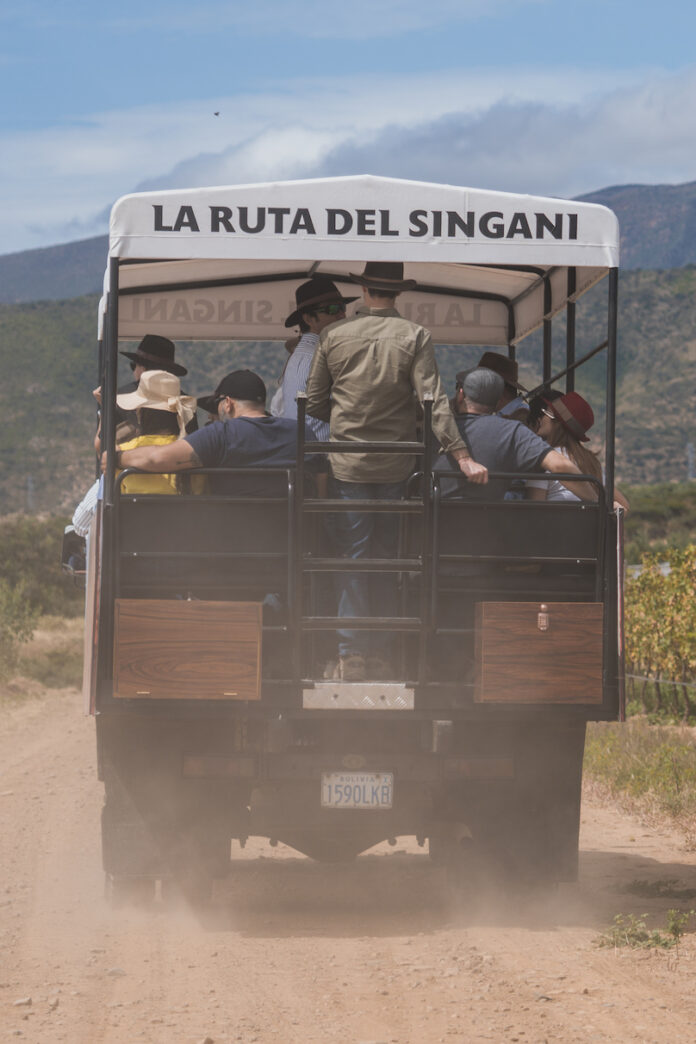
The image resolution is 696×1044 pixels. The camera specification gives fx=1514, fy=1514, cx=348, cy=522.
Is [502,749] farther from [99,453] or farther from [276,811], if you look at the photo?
[99,453]

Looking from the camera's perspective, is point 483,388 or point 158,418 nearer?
point 483,388

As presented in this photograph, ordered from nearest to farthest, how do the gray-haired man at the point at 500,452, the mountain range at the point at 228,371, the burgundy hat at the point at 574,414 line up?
1. the gray-haired man at the point at 500,452
2. the burgundy hat at the point at 574,414
3. the mountain range at the point at 228,371

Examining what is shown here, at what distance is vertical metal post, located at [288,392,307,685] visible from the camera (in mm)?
6375

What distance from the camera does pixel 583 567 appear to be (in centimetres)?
665

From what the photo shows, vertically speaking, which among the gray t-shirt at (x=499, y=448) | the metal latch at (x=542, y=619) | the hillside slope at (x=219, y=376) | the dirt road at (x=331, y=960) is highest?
the hillside slope at (x=219, y=376)

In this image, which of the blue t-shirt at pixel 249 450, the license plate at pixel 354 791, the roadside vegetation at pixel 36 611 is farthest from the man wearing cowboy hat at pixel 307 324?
the roadside vegetation at pixel 36 611

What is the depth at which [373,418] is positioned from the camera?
269 inches

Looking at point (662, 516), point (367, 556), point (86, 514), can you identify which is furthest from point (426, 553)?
point (662, 516)

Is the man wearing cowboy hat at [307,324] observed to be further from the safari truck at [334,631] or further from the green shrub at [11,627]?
the green shrub at [11,627]

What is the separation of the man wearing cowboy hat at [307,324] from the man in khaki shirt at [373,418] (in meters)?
0.59

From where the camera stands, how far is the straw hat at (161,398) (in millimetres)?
7496

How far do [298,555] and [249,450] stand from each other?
59 cm

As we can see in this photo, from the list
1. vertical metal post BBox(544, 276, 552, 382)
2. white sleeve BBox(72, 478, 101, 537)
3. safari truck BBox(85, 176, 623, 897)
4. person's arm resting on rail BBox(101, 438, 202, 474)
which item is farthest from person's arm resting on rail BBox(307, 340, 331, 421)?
vertical metal post BBox(544, 276, 552, 382)

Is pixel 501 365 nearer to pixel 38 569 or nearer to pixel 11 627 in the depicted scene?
pixel 11 627
